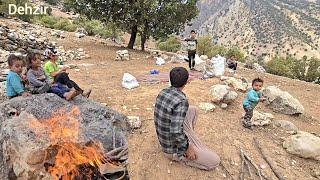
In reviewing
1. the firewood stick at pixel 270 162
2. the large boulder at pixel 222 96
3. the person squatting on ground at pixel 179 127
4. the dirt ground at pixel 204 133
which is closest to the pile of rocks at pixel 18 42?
the dirt ground at pixel 204 133

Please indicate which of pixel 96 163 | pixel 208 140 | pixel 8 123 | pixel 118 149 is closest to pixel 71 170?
pixel 96 163

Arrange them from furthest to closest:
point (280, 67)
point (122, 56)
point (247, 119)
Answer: point (280, 67) < point (122, 56) < point (247, 119)

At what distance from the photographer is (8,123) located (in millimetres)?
4246

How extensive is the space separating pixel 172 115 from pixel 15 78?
2.77 m

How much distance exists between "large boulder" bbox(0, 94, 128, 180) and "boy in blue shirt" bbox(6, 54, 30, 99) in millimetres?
1212

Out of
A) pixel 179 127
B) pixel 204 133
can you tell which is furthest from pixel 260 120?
pixel 179 127

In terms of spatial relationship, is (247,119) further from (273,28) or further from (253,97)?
(273,28)

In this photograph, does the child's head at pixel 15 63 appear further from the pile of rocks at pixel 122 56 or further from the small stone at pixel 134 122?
the pile of rocks at pixel 122 56

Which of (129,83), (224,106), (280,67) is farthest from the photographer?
(280,67)

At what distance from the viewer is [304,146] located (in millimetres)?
6684

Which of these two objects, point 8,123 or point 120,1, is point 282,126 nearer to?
point 8,123

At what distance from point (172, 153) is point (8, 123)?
258cm

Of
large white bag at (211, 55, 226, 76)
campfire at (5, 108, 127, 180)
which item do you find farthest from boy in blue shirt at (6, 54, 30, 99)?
large white bag at (211, 55, 226, 76)

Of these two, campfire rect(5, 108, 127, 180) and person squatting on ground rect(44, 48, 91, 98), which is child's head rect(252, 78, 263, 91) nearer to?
person squatting on ground rect(44, 48, 91, 98)
